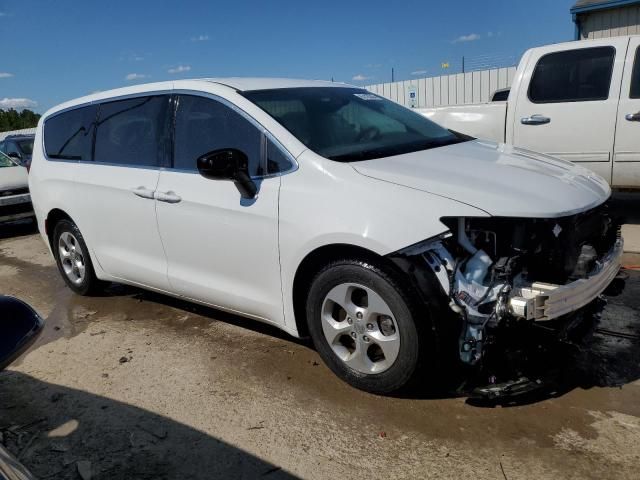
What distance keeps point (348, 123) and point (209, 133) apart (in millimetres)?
925

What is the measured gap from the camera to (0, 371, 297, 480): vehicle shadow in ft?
8.92

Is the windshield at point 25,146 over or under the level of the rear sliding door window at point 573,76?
under

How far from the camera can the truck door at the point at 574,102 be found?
6.35m

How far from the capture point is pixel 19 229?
1055 cm

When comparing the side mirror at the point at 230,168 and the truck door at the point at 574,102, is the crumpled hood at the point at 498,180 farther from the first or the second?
the truck door at the point at 574,102

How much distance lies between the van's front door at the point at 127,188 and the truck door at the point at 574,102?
4424 millimetres

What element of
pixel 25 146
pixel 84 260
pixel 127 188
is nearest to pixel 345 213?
pixel 127 188

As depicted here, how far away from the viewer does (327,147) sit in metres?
3.42

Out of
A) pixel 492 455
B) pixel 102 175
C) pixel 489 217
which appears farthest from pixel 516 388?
pixel 102 175

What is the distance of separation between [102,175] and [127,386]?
180 centimetres

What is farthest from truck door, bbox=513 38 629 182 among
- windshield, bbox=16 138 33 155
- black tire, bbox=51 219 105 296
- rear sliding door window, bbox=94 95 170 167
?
windshield, bbox=16 138 33 155

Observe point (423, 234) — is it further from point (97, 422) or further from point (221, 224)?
point (97, 422)

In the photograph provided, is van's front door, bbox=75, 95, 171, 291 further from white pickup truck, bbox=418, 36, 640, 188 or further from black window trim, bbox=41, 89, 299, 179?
white pickup truck, bbox=418, 36, 640, 188

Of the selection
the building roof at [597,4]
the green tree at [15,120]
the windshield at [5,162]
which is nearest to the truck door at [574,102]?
the building roof at [597,4]
